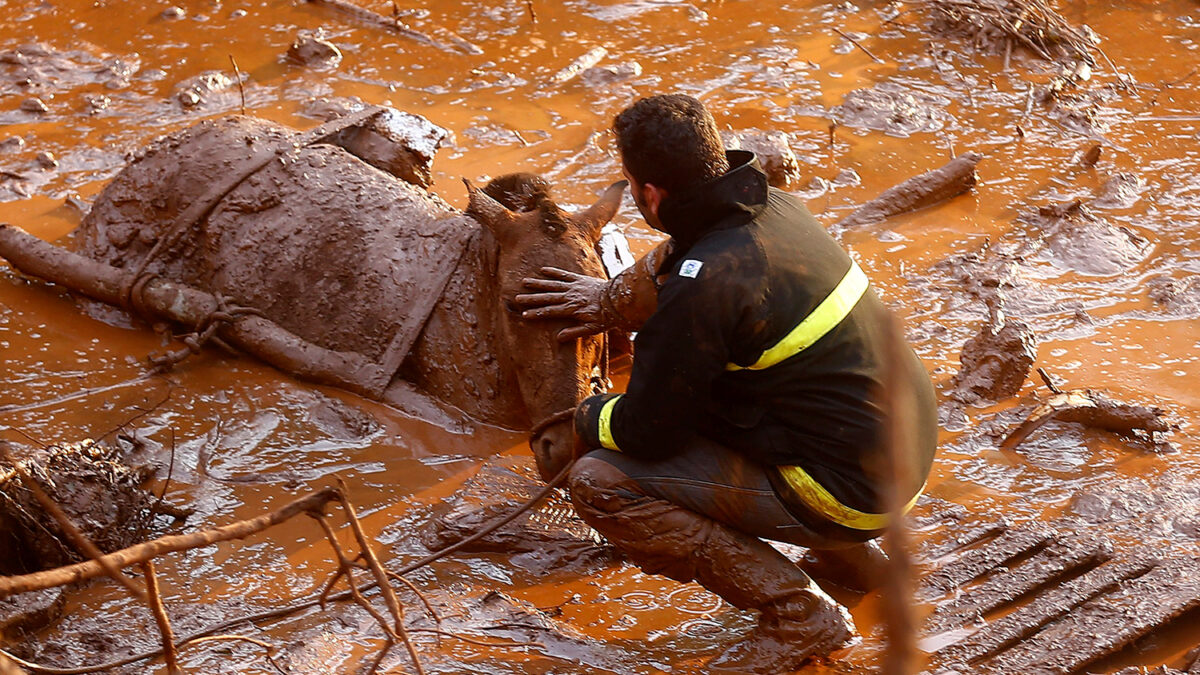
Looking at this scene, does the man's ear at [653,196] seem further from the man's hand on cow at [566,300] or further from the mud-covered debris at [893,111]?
the mud-covered debris at [893,111]

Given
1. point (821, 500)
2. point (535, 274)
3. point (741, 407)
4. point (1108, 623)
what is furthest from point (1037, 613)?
point (535, 274)

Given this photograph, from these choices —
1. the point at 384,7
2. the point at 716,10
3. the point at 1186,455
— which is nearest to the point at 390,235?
the point at 1186,455

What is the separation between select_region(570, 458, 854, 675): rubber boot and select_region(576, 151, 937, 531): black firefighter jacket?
17 cm

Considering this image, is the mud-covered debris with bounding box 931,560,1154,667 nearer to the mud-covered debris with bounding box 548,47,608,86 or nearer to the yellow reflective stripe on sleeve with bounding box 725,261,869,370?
the yellow reflective stripe on sleeve with bounding box 725,261,869,370

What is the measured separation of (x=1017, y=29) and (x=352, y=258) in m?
5.65

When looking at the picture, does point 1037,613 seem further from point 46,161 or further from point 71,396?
point 46,161

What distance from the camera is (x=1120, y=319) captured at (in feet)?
17.5

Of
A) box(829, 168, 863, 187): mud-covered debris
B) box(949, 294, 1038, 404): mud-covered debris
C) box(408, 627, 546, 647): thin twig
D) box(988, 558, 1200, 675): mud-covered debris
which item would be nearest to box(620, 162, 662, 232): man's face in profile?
box(408, 627, 546, 647): thin twig

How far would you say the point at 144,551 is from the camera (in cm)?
209

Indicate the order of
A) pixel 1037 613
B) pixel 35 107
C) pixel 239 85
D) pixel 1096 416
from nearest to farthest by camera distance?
pixel 1037 613
pixel 1096 416
pixel 35 107
pixel 239 85

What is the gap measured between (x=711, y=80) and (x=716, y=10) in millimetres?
1309

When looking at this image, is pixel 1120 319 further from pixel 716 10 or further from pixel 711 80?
pixel 716 10

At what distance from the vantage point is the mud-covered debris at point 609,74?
755cm

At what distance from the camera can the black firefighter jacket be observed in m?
3.03
